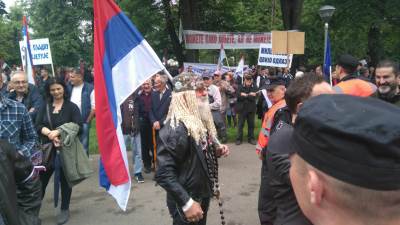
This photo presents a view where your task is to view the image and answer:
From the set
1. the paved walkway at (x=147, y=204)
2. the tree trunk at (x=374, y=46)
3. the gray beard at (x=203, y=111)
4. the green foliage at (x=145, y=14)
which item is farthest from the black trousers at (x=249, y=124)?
the tree trunk at (x=374, y=46)

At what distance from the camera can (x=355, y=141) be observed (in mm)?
979

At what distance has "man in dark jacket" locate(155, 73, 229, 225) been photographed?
3020 mm

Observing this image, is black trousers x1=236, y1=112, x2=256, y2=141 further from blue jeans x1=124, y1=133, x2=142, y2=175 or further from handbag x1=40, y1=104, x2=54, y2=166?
handbag x1=40, y1=104, x2=54, y2=166

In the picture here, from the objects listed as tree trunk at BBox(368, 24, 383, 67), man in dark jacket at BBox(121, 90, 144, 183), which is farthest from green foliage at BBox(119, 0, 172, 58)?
man in dark jacket at BBox(121, 90, 144, 183)

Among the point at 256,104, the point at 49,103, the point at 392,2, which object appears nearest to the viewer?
the point at 49,103

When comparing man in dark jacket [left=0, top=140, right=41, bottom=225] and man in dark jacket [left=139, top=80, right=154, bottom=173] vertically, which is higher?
man in dark jacket [left=0, top=140, right=41, bottom=225]

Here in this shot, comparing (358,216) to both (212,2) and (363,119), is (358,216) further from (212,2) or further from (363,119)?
(212,2)

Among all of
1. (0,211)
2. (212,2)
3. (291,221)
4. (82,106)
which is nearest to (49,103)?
(82,106)

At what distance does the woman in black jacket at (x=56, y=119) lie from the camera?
5484mm

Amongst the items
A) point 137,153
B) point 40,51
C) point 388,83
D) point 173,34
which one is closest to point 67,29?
point 173,34

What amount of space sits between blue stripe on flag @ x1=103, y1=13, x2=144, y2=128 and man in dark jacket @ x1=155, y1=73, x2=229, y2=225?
2.16ft

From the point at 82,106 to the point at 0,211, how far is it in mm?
5612

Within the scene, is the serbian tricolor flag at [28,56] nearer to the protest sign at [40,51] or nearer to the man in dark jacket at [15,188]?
the protest sign at [40,51]

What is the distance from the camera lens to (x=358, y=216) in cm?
104
